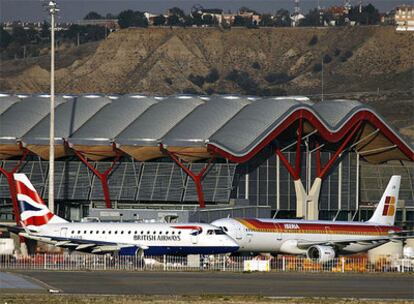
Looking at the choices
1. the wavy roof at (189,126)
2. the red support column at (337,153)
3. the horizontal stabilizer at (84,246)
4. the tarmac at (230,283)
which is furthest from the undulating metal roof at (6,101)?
the tarmac at (230,283)

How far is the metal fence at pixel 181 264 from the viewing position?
85.1m

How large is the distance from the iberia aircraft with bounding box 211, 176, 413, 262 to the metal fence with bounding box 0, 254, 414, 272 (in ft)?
18.1

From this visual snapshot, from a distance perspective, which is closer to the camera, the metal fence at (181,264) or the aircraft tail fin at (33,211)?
the metal fence at (181,264)

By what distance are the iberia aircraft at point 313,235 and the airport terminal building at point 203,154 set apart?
16.2 meters

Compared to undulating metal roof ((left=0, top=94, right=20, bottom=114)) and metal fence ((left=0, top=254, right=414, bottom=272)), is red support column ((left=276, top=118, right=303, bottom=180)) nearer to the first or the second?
undulating metal roof ((left=0, top=94, right=20, bottom=114))

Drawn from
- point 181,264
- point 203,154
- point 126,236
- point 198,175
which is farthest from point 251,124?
point 181,264

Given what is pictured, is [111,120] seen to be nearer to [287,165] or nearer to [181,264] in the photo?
[287,165]

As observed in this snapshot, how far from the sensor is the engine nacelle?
97875 millimetres

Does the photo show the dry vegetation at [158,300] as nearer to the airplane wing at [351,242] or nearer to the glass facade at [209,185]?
the airplane wing at [351,242]

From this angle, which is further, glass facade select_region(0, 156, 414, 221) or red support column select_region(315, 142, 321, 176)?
red support column select_region(315, 142, 321, 176)

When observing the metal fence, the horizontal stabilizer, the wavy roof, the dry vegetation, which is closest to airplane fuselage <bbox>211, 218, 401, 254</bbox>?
the metal fence

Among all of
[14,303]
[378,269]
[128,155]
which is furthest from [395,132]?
[14,303]

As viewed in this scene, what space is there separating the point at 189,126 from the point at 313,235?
28846 mm

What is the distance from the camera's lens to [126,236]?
310 feet
